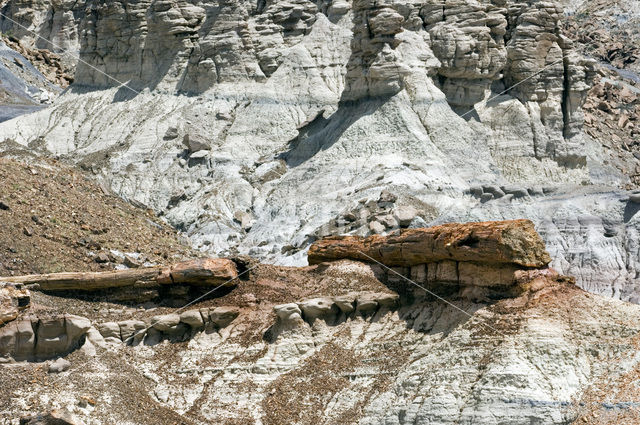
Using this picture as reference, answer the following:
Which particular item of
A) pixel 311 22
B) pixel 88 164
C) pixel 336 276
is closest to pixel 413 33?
pixel 311 22

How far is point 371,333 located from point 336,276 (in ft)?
9.73

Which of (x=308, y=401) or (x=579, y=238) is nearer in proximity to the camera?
(x=308, y=401)

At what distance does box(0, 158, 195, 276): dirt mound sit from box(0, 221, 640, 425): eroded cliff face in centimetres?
741

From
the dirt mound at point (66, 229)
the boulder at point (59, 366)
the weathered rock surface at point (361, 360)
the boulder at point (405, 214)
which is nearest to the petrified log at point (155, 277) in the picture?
the weathered rock surface at point (361, 360)

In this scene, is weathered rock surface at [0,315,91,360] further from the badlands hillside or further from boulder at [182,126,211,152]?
boulder at [182,126,211,152]

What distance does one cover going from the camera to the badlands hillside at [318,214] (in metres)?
24.2

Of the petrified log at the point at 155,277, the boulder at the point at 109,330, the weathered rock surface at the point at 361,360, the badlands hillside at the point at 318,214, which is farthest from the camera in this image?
the petrified log at the point at 155,277

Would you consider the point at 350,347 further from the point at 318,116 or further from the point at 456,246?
the point at 318,116

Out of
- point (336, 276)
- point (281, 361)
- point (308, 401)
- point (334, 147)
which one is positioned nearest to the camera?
point (308, 401)

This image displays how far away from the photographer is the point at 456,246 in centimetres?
2617

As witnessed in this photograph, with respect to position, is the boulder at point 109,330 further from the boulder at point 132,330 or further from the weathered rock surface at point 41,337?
the weathered rock surface at point 41,337

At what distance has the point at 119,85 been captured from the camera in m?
68.8

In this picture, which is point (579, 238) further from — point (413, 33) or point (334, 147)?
point (413, 33)

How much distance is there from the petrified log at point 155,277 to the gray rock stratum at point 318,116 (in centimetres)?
1488
